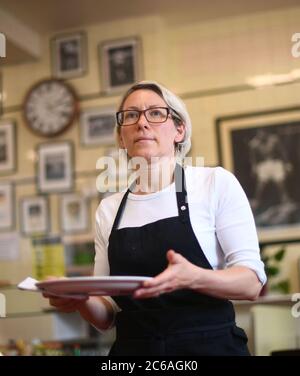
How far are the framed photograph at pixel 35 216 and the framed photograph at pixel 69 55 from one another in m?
0.60

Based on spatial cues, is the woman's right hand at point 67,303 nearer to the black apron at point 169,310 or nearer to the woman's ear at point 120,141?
the black apron at point 169,310

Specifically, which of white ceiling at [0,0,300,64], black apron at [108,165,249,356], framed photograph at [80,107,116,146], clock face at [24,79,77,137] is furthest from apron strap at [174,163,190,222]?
clock face at [24,79,77,137]

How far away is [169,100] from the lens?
950 mm

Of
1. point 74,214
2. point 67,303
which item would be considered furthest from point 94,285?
point 74,214

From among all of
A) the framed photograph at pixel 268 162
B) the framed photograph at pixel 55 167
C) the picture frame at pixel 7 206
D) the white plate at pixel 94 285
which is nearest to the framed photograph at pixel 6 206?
the picture frame at pixel 7 206

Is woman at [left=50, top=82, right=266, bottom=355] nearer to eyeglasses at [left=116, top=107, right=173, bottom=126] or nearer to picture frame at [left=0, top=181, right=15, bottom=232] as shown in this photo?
eyeglasses at [left=116, top=107, right=173, bottom=126]

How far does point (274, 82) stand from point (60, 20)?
0.99 meters

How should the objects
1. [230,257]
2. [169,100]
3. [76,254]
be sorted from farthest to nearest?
[76,254] < [169,100] < [230,257]

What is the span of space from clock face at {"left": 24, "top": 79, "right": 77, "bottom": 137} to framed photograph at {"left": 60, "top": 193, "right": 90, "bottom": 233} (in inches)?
12.7

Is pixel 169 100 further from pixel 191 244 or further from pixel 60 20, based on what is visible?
pixel 60 20

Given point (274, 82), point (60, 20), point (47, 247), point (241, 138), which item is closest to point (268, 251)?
point (241, 138)

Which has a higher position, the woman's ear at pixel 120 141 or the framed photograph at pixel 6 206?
the framed photograph at pixel 6 206

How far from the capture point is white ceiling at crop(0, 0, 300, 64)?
2.46m

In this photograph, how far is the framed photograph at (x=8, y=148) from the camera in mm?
2959
